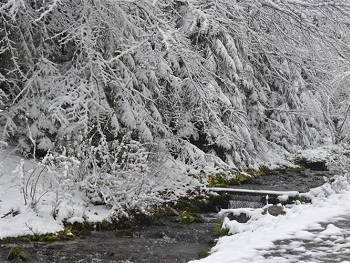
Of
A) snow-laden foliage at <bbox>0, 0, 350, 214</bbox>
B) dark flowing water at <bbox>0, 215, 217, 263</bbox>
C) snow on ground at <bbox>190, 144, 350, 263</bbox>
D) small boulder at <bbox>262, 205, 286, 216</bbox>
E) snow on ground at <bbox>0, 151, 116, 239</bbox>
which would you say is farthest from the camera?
snow-laden foliage at <bbox>0, 0, 350, 214</bbox>

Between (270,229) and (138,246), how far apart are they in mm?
2446

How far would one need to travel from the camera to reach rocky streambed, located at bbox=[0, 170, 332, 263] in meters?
7.51

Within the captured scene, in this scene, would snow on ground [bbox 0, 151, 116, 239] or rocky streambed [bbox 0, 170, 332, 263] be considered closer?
rocky streambed [bbox 0, 170, 332, 263]

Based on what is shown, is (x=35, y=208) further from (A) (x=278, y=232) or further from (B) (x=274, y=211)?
(A) (x=278, y=232)

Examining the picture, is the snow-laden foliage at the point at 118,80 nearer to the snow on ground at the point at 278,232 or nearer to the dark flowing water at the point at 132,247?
the dark flowing water at the point at 132,247

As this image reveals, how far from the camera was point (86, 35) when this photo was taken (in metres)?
9.87

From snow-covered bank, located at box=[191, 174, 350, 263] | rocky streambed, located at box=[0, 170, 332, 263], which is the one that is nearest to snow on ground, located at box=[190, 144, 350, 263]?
snow-covered bank, located at box=[191, 174, 350, 263]

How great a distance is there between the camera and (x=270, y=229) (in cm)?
686

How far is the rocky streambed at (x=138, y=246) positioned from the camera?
7.51 metres

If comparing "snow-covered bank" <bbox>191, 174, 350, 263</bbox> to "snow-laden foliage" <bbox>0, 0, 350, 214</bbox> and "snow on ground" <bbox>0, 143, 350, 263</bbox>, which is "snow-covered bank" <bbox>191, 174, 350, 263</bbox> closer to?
"snow on ground" <bbox>0, 143, 350, 263</bbox>

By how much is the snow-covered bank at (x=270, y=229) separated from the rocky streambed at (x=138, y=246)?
2.33 ft

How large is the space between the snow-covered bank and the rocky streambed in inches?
28.0

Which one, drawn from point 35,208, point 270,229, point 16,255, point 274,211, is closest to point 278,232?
point 270,229

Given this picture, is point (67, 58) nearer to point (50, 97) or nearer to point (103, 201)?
point (50, 97)
